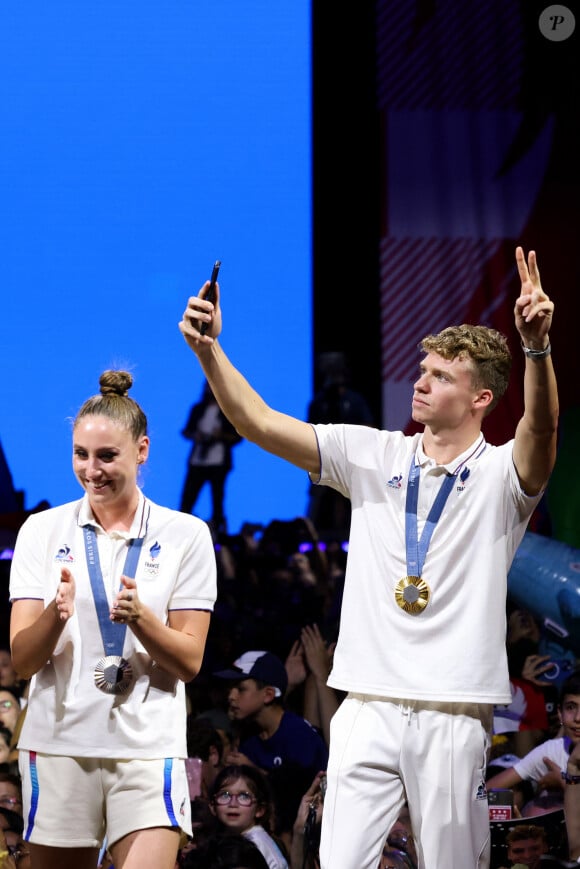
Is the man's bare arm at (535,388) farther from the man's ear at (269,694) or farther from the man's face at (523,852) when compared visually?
the man's ear at (269,694)

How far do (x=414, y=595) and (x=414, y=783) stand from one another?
48 cm

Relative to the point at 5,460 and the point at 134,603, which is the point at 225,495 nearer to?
the point at 5,460

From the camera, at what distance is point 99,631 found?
9.57 ft

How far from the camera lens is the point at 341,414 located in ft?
31.3

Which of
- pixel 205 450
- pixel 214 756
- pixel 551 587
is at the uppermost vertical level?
pixel 205 450

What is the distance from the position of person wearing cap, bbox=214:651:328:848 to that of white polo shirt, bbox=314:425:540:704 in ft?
7.39

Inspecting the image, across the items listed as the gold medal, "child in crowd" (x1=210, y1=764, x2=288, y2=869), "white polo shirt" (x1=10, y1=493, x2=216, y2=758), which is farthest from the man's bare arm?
"child in crowd" (x1=210, y1=764, x2=288, y2=869)

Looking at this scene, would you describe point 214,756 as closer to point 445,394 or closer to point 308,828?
point 308,828

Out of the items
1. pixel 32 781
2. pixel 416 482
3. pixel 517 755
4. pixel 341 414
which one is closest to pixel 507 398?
pixel 341 414

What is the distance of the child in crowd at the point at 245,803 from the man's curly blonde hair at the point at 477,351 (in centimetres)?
230

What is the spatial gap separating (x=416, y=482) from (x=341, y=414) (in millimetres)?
6343

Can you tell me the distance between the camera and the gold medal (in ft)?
10.0

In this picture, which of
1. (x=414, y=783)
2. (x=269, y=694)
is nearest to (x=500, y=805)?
(x=269, y=694)

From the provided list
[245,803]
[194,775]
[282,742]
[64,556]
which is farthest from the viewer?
[282,742]
